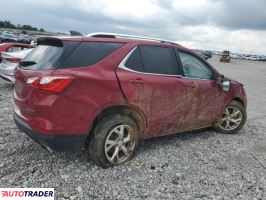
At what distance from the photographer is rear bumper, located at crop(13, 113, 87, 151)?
426 cm

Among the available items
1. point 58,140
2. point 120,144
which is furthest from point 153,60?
point 58,140

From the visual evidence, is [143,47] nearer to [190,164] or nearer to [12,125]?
[190,164]

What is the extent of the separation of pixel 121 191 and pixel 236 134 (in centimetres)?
379

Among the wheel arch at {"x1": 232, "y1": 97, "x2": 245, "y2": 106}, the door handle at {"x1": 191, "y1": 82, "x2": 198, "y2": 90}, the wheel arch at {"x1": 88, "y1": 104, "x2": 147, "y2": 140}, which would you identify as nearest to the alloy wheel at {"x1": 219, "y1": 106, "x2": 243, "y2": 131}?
the wheel arch at {"x1": 232, "y1": 97, "x2": 245, "y2": 106}

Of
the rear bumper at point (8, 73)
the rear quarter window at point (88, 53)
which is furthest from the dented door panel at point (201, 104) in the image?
the rear bumper at point (8, 73)

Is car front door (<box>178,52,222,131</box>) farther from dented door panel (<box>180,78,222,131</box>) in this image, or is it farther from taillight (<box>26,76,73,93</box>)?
taillight (<box>26,76,73,93</box>)

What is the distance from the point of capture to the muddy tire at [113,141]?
4598mm

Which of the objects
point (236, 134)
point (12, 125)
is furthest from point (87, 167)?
point (236, 134)

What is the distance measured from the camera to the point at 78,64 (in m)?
4.41

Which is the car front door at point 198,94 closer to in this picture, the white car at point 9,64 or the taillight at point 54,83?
the taillight at point 54,83

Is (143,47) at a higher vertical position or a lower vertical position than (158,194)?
higher

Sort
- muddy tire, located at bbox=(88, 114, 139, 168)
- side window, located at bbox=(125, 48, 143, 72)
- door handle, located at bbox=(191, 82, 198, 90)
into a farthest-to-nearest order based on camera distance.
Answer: door handle, located at bbox=(191, 82, 198, 90)
side window, located at bbox=(125, 48, 143, 72)
muddy tire, located at bbox=(88, 114, 139, 168)

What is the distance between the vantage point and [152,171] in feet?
16.0

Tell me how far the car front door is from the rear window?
154cm
